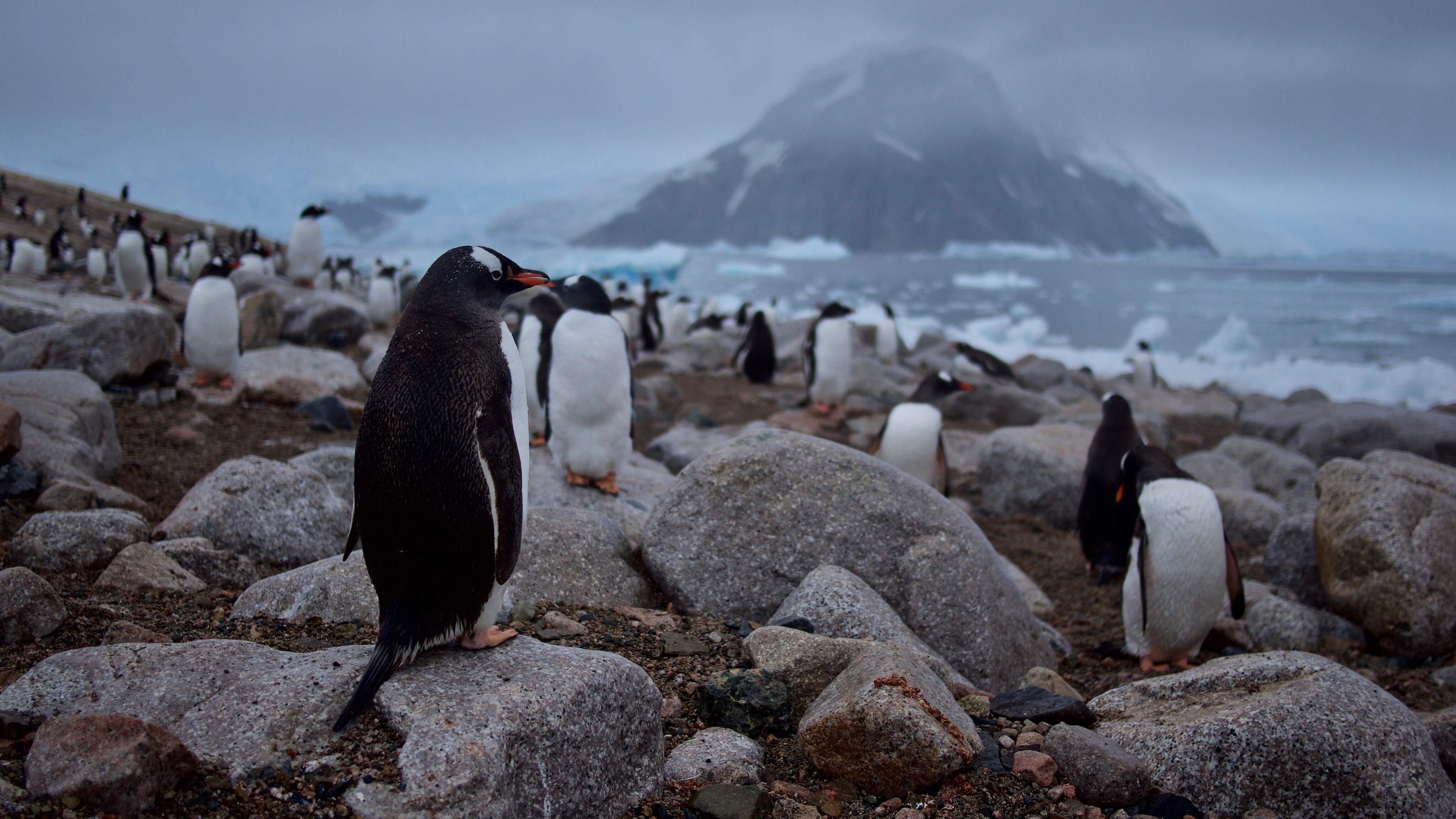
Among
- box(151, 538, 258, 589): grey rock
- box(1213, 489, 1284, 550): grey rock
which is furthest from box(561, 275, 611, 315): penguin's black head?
box(1213, 489, 1284, 550): grey rock

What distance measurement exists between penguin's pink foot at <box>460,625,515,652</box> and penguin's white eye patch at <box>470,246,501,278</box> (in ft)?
3.78

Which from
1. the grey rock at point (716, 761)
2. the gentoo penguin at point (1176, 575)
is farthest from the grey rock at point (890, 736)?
the gentoo penguin at point (1176, 575)

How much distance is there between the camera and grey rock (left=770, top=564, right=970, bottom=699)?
3.69 m

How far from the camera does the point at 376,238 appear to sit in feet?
177

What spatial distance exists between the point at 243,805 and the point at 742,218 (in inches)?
6887

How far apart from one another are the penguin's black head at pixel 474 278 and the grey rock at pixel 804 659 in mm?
1574

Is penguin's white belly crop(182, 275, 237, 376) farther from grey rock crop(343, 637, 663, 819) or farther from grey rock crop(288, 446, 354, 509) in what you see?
grey rock crop(343, 637, 663, 819)

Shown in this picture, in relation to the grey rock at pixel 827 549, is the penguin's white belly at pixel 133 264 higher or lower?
higher

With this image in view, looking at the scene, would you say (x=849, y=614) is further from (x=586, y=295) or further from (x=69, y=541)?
(x=69, y=541)

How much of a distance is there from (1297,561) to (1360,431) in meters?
6.51

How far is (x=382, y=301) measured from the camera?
16500 mm

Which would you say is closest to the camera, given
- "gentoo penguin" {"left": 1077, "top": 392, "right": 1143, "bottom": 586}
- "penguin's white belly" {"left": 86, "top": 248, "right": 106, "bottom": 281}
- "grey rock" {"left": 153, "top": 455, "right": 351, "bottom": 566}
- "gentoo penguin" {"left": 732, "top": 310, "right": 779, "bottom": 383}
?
"grey rock" {"left": 153, "top": 455, "right": 351, "bottom": 566}

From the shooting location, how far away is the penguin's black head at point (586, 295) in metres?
6.02

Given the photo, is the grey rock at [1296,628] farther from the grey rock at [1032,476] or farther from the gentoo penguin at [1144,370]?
the gentoo penguin at [1144,370]
